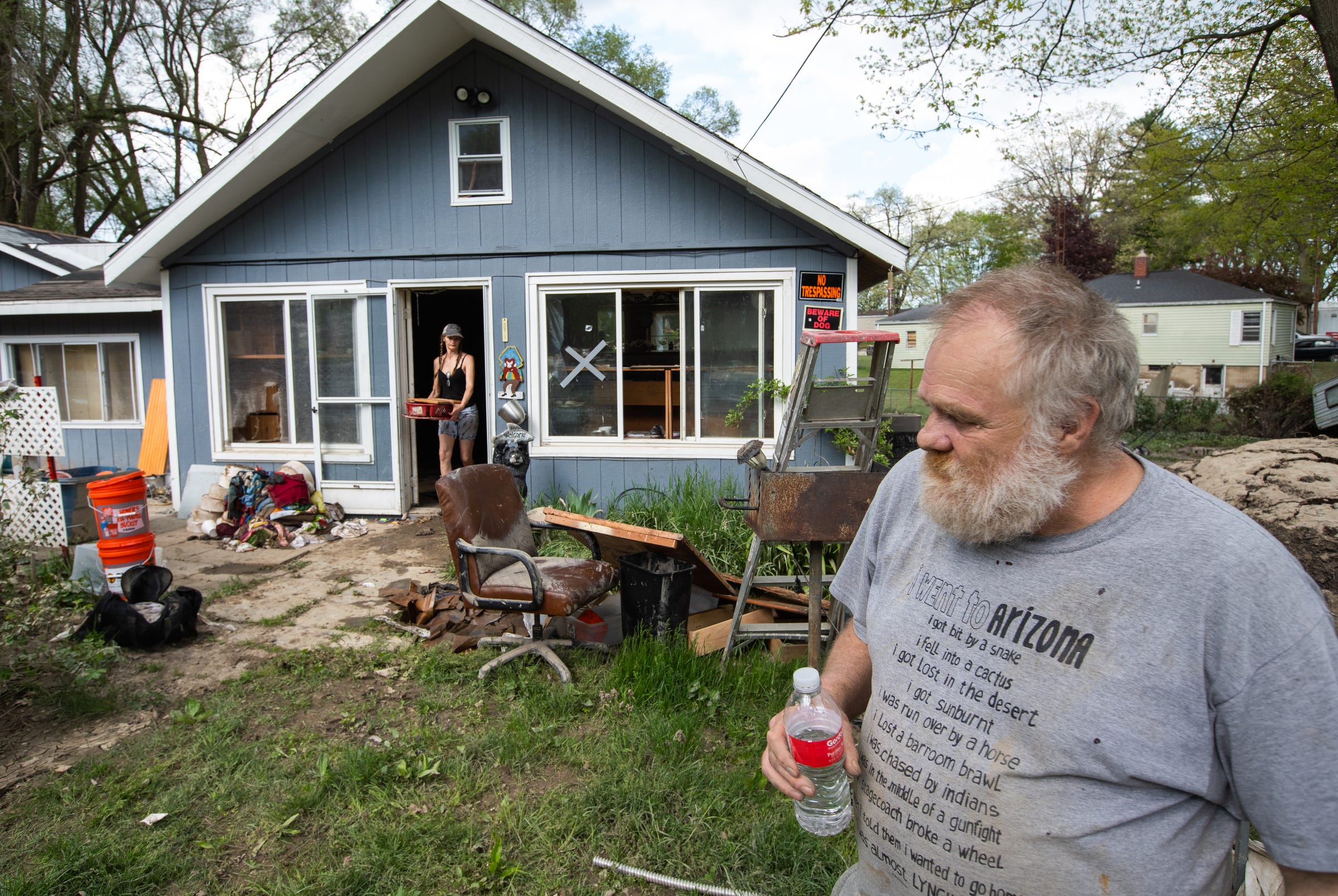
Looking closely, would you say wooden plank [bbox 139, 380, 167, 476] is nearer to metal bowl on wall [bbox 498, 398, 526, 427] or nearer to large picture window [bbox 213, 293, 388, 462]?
large picture window [bbox 213, 293, 388, 462]

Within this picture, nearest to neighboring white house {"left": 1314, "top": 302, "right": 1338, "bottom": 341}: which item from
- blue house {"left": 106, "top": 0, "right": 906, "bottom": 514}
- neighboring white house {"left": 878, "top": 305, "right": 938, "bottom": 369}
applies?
neighboring white house {"left": 878, "top": 305, "right": 938, "bottom": 369}

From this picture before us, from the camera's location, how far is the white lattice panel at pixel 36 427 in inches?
223

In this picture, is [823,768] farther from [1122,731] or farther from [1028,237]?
[1028,237]

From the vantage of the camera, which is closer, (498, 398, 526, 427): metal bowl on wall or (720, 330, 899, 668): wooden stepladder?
(720, 330, 899, 668): wooden stepladder

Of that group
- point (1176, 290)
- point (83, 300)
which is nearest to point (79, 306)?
point (83, 300)

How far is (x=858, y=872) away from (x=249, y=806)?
263cm

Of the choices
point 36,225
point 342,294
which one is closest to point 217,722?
point 342,294

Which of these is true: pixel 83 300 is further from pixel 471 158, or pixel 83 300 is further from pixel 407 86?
pixel 471 158

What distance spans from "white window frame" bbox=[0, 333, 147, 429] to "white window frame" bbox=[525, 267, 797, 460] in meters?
5.97

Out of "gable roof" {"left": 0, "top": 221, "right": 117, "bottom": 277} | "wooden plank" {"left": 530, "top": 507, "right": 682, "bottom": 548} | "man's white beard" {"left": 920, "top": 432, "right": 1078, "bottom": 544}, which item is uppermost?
"gable roof" {"left": 0, "top": 221, "right": 117, "bottom": 277}

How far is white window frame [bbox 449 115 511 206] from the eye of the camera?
791 centimetres

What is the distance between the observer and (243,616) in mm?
5551

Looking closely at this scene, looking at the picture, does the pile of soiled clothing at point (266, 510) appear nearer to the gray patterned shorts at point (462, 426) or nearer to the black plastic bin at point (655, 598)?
the gray patterned shorts at point (462, 426)

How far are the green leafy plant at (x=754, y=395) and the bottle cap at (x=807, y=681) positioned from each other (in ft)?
19.5
